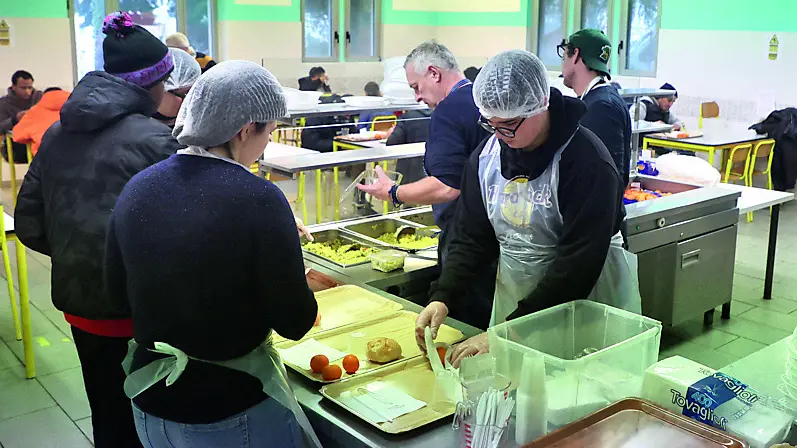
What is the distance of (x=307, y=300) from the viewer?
142 centimetres

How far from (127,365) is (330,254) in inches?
58.0

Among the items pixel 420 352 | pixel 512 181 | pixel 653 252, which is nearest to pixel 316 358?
pixel 420 352

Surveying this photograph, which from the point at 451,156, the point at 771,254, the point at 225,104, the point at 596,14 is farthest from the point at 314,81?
the point at 225,104

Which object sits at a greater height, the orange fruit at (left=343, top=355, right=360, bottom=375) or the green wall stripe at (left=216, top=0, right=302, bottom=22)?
the green wall stripe at (left=216, top=0, right=302, bottom=22)

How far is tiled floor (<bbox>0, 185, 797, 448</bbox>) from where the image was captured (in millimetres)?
3057

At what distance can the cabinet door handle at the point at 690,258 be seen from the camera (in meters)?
3.67

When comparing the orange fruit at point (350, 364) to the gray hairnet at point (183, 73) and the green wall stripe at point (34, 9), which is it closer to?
the gray hairnet at point (183, 73)

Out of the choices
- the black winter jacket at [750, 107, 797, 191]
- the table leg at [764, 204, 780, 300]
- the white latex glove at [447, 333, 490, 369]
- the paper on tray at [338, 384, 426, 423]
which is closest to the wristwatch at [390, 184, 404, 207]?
the white latex glove at [447, 333, 490, 369]

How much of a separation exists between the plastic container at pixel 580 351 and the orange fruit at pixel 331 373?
0.36 metres

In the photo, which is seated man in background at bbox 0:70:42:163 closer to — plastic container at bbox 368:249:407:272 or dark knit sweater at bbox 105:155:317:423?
plastic container at bbox 368:249:407:272

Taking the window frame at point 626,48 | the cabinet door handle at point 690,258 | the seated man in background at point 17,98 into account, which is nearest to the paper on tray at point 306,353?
the cabinet door handle at point 690,258

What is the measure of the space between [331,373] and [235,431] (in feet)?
0.92

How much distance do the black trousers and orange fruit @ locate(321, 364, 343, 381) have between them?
66cm

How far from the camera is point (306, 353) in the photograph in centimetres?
181
